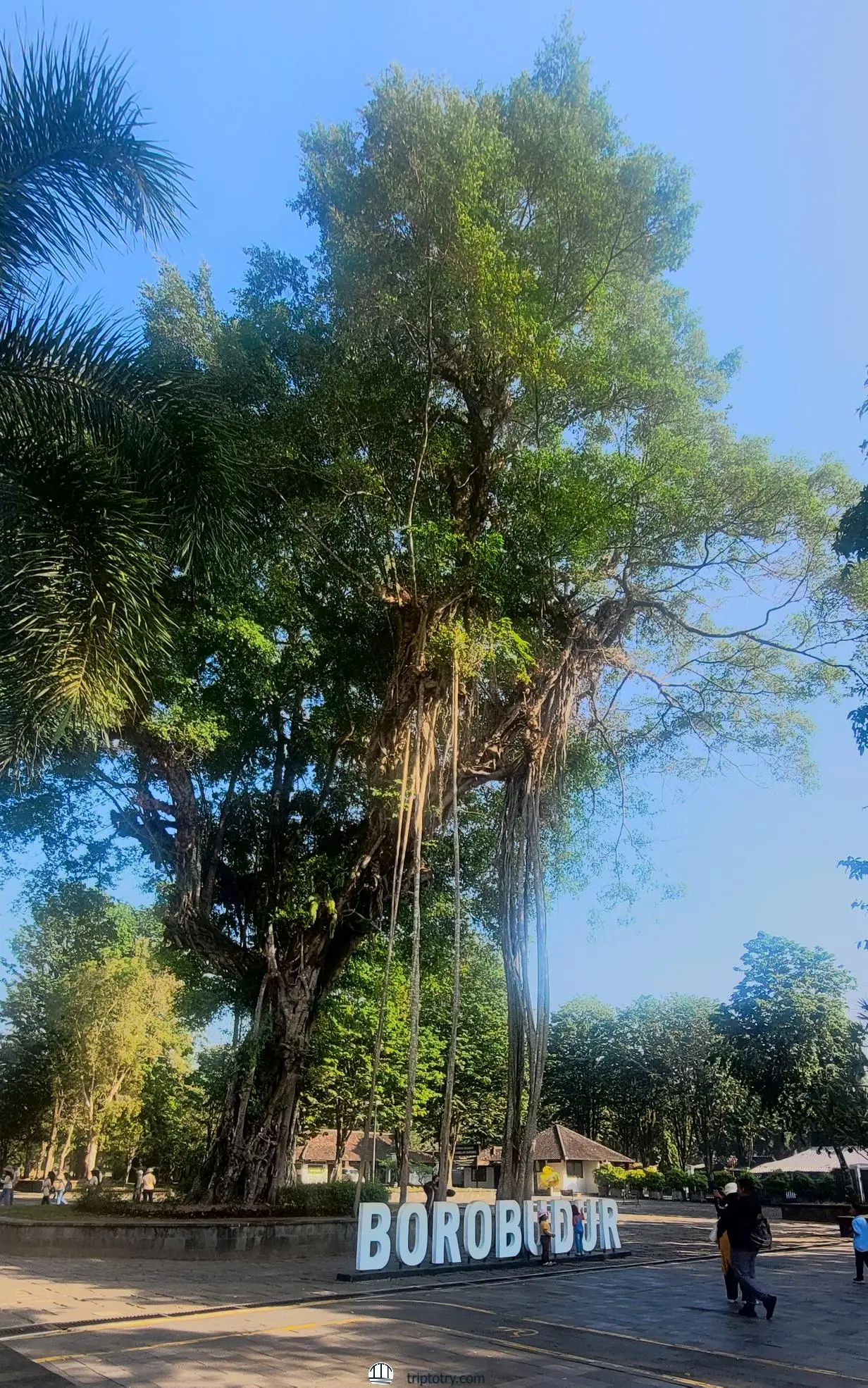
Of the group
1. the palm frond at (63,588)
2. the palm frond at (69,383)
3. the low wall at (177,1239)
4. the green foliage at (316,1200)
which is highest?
the palm frond at (69,383)

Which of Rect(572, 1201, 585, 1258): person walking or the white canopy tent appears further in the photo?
the white canopy tent

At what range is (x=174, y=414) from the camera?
5902mm

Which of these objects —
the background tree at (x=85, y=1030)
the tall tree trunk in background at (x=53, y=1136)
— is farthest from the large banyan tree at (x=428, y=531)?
the tall tree trunk in background at (x=53, y=1136)

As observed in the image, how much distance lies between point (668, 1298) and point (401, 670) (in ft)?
23.2

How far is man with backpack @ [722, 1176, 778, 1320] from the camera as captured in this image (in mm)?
6141

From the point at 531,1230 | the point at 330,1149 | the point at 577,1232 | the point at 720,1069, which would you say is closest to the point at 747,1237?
the point at 531,1230

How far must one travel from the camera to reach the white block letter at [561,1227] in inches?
376

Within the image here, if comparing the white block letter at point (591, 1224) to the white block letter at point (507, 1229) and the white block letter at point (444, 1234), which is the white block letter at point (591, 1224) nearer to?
the white block letter at point (507, 1229)

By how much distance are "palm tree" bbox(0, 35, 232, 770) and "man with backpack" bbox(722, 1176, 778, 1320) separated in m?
5.83

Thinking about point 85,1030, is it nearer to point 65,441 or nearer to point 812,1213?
point 812,1213

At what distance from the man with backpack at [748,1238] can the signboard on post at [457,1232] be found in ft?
8.93

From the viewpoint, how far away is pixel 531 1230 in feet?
29.7

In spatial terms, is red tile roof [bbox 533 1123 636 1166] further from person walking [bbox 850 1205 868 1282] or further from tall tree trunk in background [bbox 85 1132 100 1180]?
person walking [bbox 850 1205 868 1282]

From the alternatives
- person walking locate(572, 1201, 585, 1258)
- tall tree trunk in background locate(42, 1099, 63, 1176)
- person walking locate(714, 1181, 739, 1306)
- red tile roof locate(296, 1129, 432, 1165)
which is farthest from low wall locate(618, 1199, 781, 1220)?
tall tree trunk in background locate(42, 1099, 63, 1176)
